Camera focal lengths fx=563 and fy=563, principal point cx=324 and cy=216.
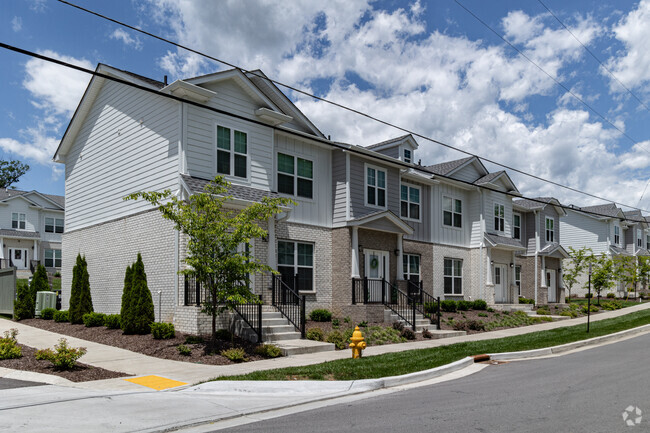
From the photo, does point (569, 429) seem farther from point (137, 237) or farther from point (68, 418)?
point (137, 237)

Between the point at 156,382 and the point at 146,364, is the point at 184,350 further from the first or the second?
the point at 156,382

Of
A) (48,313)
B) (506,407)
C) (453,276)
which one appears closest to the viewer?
(506,407)

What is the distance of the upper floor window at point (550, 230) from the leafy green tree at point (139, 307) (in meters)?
29.6

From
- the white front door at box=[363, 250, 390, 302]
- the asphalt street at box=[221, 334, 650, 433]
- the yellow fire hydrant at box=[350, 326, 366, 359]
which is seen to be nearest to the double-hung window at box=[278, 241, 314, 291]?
the white front door at box=[363, 250, 390, 302]

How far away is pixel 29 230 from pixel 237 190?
124 feet

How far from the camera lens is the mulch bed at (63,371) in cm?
1144

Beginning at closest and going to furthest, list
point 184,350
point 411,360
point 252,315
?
point 411,360
point 184,350
point 252,315

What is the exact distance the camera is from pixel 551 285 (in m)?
38.4

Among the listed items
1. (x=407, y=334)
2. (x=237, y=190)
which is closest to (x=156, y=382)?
(x=237, y=190)

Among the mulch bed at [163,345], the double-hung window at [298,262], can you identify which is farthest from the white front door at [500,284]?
the mulch bed at [163,345]

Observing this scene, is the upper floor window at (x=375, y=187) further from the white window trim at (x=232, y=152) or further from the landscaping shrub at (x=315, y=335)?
the landscaping shrub at (x=315, y=335)

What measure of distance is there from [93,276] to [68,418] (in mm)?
14864

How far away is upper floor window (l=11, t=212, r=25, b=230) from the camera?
47719 millimetres

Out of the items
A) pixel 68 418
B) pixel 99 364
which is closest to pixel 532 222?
pixel 99 364
